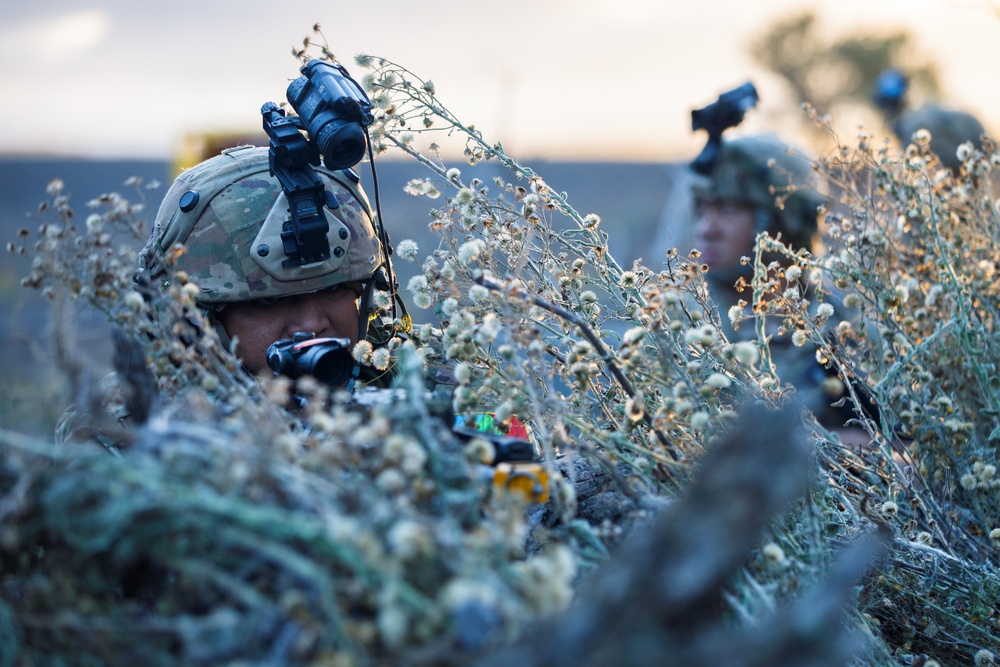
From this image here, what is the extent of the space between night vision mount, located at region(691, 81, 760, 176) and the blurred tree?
89.8 feet

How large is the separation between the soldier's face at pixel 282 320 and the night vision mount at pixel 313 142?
0.15 meters

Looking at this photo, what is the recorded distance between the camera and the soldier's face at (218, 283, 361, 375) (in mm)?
2545

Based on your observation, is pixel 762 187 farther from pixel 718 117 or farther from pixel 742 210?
pixel 718 117

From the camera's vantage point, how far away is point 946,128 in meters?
6.17

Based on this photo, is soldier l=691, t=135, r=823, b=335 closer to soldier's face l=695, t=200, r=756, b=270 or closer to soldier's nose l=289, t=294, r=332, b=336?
soldier's face l=695, t=200, r=756, b=270

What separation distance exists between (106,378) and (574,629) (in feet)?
4.28

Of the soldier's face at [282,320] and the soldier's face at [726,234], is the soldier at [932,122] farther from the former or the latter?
the soldier's face at [282,320]

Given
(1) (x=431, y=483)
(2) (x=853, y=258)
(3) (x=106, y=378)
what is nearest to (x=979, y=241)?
(2) (x=853, y=258)

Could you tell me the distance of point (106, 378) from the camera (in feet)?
5.88

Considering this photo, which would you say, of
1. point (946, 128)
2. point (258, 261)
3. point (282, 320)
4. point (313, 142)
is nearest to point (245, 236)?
point (258, 261)

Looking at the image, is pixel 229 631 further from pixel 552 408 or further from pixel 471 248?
pixel 471 248

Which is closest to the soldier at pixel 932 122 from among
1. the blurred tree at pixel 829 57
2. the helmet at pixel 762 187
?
the helmet at pixel 762 187

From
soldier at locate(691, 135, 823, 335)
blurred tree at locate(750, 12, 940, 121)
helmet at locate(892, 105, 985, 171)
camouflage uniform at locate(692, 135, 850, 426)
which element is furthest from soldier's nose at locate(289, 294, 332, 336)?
blurred tree at locate(750, 12, 940, 121)

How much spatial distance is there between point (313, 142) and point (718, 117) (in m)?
3.57
